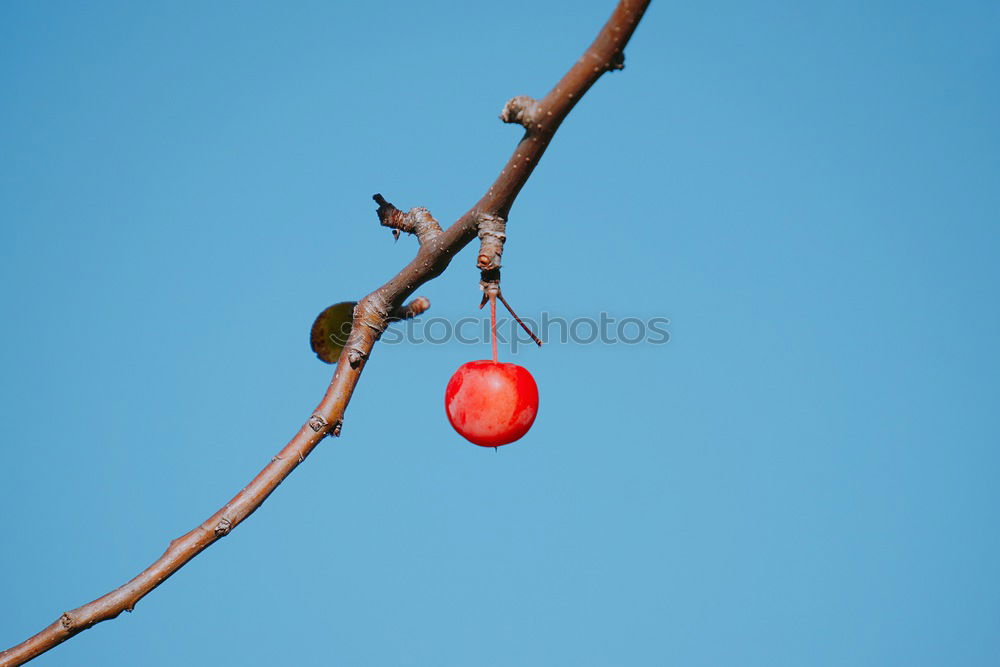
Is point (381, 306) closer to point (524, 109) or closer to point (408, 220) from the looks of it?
point (408, 220)

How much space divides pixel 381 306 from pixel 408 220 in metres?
0.25

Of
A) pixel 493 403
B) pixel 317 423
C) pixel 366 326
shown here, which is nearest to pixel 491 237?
pixel 366 326

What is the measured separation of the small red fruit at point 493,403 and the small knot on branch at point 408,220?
446mm

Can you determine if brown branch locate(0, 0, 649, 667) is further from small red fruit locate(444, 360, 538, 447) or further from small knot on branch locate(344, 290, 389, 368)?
small red fruit locate(444, 360, 538, 447)

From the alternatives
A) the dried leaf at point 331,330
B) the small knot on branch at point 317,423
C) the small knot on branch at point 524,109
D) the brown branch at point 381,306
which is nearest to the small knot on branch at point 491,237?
the brown branch at point 381,306

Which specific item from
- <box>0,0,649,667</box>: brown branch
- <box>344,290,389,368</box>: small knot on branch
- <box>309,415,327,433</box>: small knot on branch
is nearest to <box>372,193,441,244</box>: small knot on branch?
<box>0,0,649,667</box>: brown branch

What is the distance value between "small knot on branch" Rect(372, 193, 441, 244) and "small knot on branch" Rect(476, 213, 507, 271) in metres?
0.24

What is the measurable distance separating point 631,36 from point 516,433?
1175 mm

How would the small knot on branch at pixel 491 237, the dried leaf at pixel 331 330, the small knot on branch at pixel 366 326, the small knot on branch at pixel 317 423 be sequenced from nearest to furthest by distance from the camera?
the small knot on branch at pixel 491 237 < the small knot on branch at pixel 317 423 < the small knot on branch at pixel 366 326 < the dried leaf at pixel 331 330

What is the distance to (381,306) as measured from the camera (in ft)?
5.52

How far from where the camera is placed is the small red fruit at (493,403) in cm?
201

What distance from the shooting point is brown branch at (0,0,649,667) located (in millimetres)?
1170

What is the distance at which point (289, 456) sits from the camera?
1.54 metres

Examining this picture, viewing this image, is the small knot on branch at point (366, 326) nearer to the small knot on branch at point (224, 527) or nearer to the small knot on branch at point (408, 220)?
the small knot on branch at point (408, 220)
